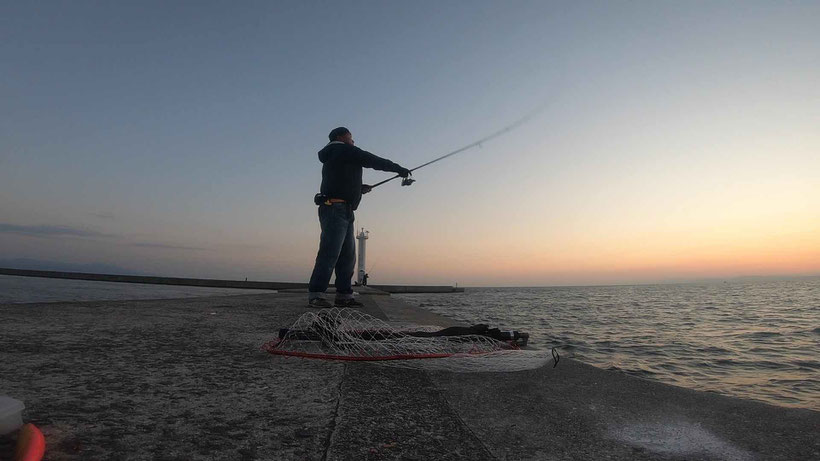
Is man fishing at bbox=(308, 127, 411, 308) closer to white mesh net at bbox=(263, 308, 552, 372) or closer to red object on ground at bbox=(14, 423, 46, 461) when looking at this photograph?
white mesh net at bbox=(263, 308, 552, 372)

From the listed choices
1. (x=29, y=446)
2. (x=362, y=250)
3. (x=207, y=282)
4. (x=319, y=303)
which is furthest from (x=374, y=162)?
(x=207, y=282)

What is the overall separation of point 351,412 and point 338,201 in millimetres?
5161

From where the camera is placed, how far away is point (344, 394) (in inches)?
87.0

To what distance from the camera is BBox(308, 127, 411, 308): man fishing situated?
22.1 feet

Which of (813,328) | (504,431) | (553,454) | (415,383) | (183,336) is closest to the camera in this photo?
(553,454)

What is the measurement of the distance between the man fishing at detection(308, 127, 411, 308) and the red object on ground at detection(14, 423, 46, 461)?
17.8 feet

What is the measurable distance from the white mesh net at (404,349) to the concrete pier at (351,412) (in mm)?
171

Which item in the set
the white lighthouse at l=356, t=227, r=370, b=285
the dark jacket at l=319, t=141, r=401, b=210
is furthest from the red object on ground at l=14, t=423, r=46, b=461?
the white lighthouse at l=356, t=227, r=370, b=285

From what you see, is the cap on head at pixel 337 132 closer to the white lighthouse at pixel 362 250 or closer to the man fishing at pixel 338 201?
the man fishing at pixel 338 201

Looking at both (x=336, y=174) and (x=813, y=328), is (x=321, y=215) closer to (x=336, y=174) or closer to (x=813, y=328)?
(x=336, y=174)

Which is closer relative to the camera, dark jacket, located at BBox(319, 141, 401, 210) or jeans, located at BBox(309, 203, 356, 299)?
jeans, located at BBox(309, 203, 356, 299)

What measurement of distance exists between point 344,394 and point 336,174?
200 inches

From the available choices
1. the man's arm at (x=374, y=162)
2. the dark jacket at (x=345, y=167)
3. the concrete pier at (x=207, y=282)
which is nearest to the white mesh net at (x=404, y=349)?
the dark jacket at (x=345, y=167)

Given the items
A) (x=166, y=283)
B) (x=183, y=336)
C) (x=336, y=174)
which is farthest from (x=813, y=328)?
(x=166, y=283)
